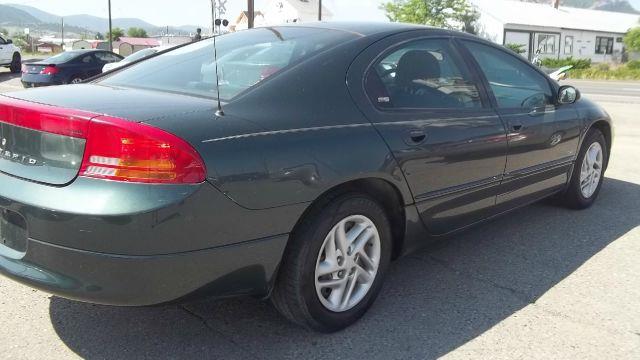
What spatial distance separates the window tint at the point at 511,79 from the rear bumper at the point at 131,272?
2.12 m

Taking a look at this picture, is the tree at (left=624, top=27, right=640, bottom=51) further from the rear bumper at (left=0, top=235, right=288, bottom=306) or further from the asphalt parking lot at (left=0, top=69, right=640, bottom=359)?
the rear bumper at (left=0, top=235, right=288, bottom=306)

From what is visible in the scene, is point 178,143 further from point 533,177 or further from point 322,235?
point 533,177

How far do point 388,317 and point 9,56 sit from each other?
24.7m

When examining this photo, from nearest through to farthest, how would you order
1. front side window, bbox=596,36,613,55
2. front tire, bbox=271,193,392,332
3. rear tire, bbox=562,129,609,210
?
front tire, bbox=271,193,392,332 < rear tire, bbox=562,129,609,210 < front side window, bbox=596,36,613,55

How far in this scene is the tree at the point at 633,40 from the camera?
53.1 metres

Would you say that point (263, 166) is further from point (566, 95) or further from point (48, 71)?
point (48, 71)

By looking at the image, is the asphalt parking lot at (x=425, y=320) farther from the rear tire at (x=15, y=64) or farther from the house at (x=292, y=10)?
the house at (x=292, y=10)

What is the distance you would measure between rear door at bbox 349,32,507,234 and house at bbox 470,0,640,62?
50560 mm

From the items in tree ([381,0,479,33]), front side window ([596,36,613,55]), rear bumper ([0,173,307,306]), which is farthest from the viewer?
front side window ([596,36,613,55])

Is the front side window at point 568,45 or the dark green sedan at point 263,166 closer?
the dark green sedan at point 263,166

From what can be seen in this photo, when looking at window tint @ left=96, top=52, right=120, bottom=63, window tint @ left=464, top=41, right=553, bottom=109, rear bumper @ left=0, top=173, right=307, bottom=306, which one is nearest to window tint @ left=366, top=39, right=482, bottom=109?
window tint @ left=464, top=41, right=553, bottom=109

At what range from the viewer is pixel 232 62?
3146 millimetres

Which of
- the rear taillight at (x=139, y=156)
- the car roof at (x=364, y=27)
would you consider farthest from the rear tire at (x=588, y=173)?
the rear taillight at (x=139, y=156)

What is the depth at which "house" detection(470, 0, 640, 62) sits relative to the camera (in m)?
52.8
